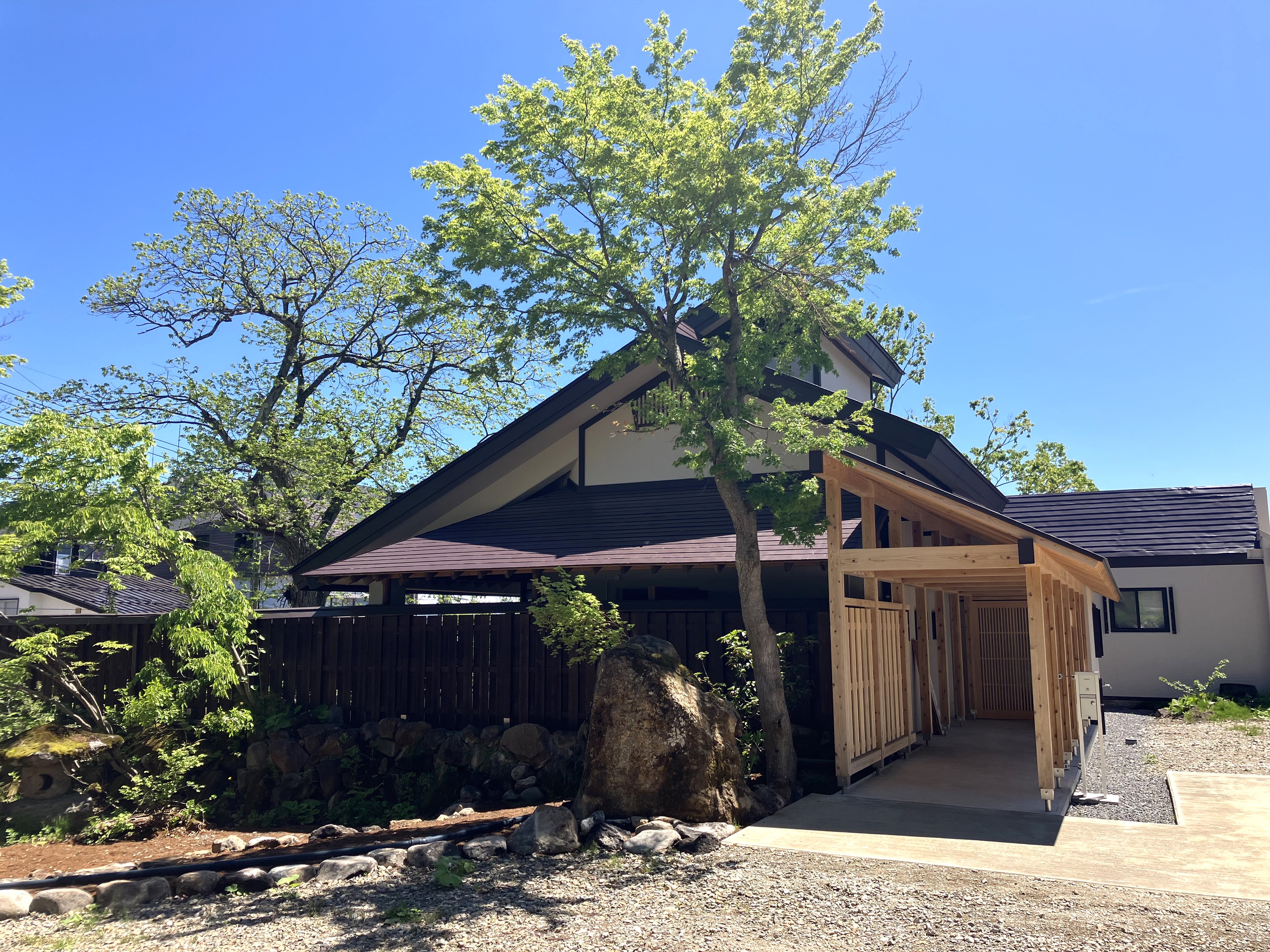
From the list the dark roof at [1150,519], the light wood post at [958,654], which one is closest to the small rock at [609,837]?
the light wood post at [958,654]

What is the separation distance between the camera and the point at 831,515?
948 cm

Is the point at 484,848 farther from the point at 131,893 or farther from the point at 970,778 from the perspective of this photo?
the point at 970,778

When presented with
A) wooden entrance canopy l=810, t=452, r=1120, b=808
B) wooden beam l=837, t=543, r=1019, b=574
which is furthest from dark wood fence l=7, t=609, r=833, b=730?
wooden beam l=837, t=543, r=1019, b=574

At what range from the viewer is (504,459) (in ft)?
46.9

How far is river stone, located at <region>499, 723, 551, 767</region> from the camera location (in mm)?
10484

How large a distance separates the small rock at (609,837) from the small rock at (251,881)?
251cm

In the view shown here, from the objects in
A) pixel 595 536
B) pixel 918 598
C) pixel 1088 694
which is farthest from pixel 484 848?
pixel 918 598

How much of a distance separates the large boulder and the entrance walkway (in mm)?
1776

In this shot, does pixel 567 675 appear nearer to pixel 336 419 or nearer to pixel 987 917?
pixel 987 917

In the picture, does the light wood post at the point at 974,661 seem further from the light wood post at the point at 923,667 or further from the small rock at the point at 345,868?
the small rock at the point at 345,868

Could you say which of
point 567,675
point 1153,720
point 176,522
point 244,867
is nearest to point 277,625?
point 567,675

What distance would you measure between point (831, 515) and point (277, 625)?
7870 millimetres

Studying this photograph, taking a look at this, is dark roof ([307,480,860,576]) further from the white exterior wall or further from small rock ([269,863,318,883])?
the white exterior wall

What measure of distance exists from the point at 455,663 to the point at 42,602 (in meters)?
22.4
